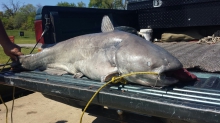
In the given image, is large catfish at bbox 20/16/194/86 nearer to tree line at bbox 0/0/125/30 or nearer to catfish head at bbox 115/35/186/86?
catfish head at bbox 115/35/186/86

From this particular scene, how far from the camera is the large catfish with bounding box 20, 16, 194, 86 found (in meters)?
1.66

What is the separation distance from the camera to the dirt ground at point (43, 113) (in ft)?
11.5

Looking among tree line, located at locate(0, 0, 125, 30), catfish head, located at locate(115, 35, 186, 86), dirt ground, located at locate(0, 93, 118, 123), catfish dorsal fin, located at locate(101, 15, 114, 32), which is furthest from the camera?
tree line, located at locate(0, 0, 125, 30)

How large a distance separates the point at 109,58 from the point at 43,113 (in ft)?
7.13

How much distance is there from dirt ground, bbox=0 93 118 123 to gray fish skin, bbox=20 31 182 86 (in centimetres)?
117

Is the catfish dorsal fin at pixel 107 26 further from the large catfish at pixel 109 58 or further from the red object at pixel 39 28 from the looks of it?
the red object at pixel 39 28

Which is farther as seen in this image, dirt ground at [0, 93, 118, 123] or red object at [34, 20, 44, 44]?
dirt ground at [0, 93, 118, 123]

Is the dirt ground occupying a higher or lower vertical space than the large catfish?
lower

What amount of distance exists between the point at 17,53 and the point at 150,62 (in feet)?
5.24

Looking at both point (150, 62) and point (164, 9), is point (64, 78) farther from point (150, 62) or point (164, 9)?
point (164, 9)

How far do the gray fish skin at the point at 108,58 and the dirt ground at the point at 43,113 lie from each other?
117 centimetres

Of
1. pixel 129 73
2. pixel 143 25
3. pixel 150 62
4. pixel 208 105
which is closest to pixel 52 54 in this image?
pixel 129 73

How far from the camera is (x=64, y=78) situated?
2.25m

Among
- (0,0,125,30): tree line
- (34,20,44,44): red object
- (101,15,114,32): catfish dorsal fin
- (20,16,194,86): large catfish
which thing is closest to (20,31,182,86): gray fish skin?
(20,16,194,86): large catfish
